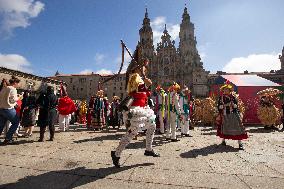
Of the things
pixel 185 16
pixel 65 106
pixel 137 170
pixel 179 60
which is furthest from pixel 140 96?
pixel 185 16

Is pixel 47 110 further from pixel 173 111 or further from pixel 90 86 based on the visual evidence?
pixel 90 86

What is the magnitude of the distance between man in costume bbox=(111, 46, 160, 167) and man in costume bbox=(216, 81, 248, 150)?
283 cm

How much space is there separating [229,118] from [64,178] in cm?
475

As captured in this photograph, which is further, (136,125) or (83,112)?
(83,112)

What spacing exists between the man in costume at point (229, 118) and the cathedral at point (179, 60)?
195ft

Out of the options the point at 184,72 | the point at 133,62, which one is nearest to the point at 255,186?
the point at 133,62

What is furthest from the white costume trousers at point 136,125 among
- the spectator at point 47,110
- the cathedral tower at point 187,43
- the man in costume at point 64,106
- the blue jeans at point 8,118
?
the cathedral tower at point 187,43

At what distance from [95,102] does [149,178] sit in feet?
28.6

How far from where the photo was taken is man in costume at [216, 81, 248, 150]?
625cm

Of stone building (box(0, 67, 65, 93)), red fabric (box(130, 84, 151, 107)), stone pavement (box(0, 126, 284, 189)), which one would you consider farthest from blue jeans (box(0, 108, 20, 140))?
stone building (box(0, 67, 65, 93))

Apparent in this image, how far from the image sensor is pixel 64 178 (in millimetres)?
3193

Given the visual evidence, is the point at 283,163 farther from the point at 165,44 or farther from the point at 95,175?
the point at 165,44

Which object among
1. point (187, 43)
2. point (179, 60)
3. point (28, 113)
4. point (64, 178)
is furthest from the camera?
point (187, 43)

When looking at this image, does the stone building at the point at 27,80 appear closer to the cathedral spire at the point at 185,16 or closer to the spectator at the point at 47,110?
the spectator at the point at 47,110
